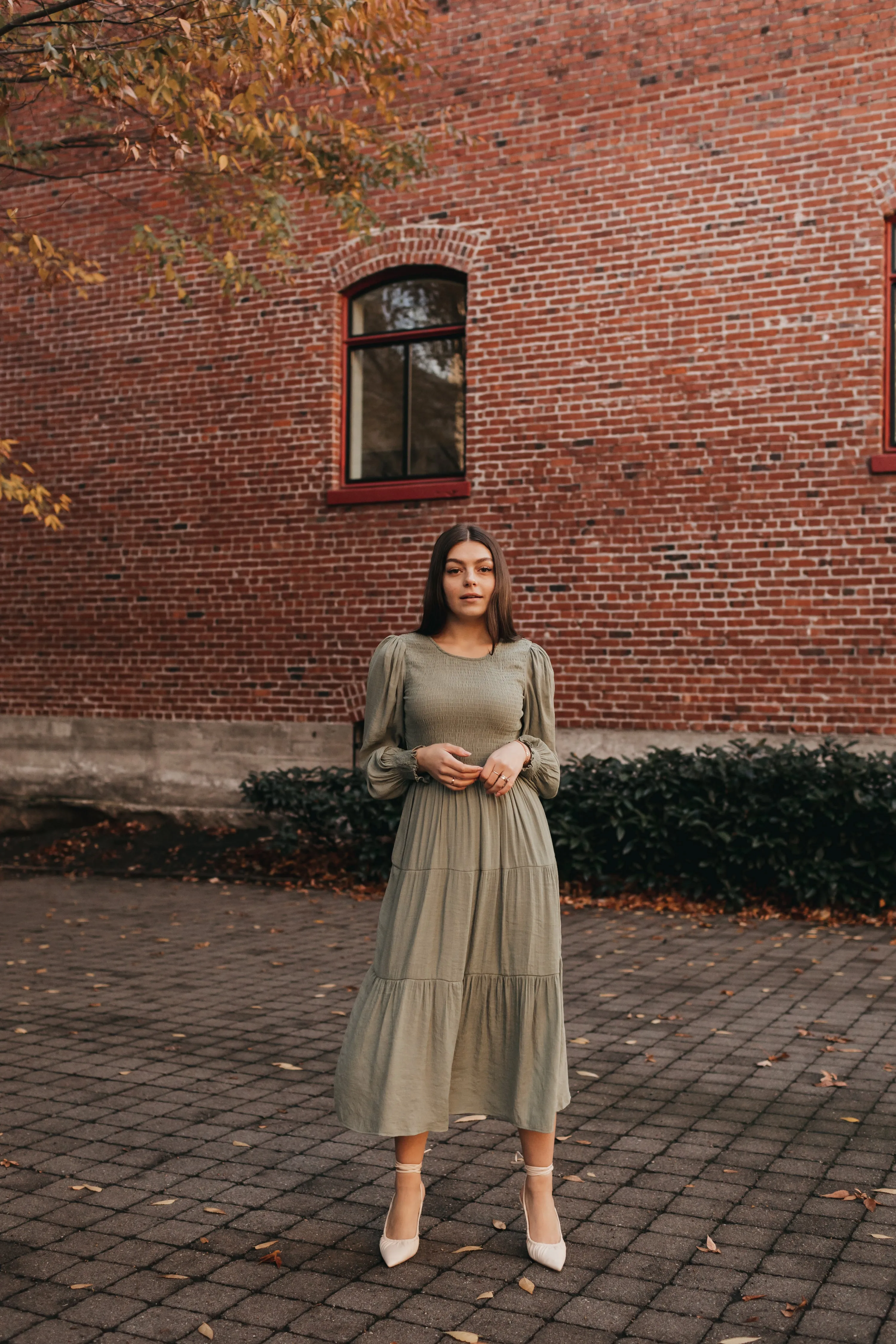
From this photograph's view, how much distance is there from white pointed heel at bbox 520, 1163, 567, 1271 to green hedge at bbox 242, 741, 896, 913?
4934mm

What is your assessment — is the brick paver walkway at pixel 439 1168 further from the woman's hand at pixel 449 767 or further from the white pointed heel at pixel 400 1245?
the woman's hand at pixel 449 767

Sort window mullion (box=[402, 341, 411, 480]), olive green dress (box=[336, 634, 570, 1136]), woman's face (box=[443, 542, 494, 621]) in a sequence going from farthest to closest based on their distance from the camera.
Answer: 1. window mullion (box=[402, 341, 411, 480])
2. woman's face (box=[443, 542, 494, 621])
3. olive green dress (box=[336, 634, 570, 1136])

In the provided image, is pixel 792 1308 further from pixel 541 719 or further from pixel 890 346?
pixel 890 346

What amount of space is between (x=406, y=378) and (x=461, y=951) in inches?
369

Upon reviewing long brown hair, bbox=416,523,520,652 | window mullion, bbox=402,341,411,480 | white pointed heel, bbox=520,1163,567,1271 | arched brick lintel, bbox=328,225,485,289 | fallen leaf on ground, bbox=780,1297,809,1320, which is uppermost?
arched brick lintel, bbox=328,225,485,289

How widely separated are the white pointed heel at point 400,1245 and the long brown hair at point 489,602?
1531 mm

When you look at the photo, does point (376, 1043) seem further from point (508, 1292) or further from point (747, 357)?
point (747, 357)

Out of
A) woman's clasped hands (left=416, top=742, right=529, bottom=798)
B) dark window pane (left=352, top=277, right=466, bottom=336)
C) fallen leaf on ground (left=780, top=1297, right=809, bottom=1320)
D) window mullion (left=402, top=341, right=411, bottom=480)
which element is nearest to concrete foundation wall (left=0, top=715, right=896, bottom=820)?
window mullion (left=402, top=341, right=411, bottom=480)

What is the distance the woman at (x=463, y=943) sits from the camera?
3533mm

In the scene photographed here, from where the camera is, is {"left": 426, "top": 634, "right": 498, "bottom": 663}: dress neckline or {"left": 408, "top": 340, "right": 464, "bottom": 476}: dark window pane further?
{"left": 408, "top": 340, "right": 464, "bottom": 476}: dark window pane

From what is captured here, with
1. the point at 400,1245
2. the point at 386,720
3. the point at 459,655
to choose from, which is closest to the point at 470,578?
the point at 459,655

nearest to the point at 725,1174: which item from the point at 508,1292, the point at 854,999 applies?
the point at 508,1292

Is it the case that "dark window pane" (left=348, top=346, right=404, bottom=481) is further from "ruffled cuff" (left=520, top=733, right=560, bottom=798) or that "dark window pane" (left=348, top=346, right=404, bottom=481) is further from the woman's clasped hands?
the woman's clasped hands

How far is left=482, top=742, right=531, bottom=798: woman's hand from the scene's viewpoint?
3586 mm
